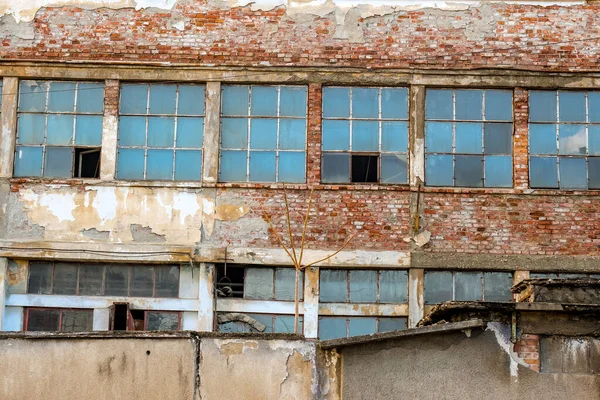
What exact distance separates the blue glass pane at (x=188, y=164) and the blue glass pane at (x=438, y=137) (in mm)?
3749

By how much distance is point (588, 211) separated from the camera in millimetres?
17125

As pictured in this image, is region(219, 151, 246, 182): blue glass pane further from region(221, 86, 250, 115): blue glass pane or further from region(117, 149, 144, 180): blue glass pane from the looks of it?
region(117, 149, 144, 180): blue glass pane

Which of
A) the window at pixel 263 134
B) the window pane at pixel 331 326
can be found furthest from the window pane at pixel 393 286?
the window at pixel 263 134

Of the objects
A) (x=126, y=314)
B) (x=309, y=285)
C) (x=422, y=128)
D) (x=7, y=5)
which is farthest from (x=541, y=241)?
(x=7, y=5)

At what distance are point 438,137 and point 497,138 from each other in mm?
965

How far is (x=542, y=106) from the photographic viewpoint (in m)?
17.5

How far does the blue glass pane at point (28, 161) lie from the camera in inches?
688

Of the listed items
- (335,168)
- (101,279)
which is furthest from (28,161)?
(335,168)

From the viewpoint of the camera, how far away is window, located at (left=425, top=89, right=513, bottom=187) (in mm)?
17375

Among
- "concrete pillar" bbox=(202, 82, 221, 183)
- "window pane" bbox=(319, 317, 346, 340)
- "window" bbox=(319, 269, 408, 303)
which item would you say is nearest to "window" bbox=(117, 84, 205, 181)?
"concrete pillar" bbox=(202, 82, 221, 183)

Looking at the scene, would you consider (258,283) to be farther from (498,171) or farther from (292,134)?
(498,171)

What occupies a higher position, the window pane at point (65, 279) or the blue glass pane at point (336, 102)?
the blue glass pane at point (336, 102)

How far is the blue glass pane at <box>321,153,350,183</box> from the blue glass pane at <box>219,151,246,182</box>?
1315mm

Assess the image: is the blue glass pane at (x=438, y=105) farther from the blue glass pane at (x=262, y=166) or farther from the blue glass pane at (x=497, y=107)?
the blue glass pane at (x=262, y=166)
